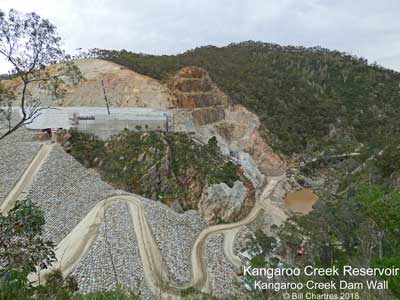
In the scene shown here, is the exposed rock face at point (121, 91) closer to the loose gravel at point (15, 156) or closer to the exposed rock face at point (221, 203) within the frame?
the loose gravel at point (15, 156)

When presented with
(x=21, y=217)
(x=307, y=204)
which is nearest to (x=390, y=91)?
(x=307, y=204)

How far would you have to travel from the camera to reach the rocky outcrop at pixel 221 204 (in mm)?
31375

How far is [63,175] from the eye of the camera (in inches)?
1177

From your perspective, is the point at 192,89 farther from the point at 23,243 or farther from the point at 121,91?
the point at 23,243

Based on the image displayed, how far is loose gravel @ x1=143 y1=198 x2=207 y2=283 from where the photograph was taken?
2173 centimetres

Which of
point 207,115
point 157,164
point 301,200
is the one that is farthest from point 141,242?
point 207,115

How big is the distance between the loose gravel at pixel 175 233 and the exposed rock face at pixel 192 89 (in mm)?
21851

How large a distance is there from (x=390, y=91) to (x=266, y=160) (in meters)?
45.7

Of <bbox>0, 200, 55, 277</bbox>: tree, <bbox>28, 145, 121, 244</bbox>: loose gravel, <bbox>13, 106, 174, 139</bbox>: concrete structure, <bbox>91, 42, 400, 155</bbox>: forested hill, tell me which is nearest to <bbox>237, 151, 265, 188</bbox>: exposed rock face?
<bbox>13, 106, 174, 139</bbox>: concrete structure

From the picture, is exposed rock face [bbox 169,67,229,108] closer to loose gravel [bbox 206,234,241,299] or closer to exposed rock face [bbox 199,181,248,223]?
exposed rock face [bbox 199,181,248,223]

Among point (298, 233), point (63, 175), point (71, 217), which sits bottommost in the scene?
point (298, 233)

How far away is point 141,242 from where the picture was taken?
22906mm

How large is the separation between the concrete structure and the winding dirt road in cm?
580

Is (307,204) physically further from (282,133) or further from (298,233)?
(282,133)
